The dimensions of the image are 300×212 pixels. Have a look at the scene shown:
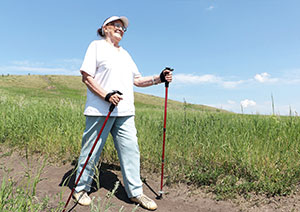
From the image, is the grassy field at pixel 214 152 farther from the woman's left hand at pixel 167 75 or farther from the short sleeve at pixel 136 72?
the short sleeve at pixel 136 72

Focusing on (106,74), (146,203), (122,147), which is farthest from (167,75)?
(146,203)

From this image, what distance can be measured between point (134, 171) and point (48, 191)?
1.42m

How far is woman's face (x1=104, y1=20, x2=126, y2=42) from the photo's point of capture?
341cm

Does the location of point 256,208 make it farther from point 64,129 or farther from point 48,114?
point 48,114

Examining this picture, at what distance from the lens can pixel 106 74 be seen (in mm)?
3318

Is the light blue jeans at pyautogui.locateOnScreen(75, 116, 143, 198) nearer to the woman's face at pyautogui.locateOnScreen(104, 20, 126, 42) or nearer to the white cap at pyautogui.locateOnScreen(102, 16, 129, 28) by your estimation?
the woman's face at pyautogui.locateOnScreen(104, 20, 126, 42)

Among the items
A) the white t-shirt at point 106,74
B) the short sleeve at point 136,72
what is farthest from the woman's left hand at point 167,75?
the white t-shirt at point 106,74

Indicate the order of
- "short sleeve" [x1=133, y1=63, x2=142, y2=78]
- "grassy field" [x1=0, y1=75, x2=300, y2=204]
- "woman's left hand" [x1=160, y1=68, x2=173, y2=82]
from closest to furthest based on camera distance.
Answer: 1. "grassy field" [x1=0, y1=75, x2=300, y2=204]
2. "woman's left hand" [x1=160, y1=68, x2=173, y2=82]
3. "short sleeve" [x1=133, y1=63, x2=142, y2=78]

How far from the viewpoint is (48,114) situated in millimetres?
6691

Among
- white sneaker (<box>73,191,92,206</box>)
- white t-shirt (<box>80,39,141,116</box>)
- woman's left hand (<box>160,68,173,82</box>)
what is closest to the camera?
white t-shirt (<box>80,39,141,116</box>)

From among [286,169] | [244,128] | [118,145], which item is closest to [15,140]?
[118,145]

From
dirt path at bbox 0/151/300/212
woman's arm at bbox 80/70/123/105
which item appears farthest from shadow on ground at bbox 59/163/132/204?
woman's arm at bbox 80/70/123/105

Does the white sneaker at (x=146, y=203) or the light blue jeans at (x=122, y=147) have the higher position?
the light blue jeans at (x=122, y=147)

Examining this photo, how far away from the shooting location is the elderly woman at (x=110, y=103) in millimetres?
3258
